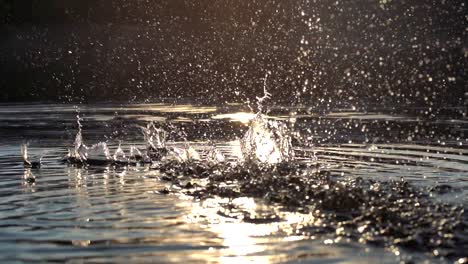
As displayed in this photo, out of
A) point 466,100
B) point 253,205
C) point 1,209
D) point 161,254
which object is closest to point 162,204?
point 253,205

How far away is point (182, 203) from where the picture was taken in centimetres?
1387

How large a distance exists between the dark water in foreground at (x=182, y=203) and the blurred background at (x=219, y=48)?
41.1 metres

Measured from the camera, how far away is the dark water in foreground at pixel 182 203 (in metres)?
10.4

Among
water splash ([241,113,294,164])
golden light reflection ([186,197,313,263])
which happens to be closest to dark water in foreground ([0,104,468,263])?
golden light reflection ([186,197,313,263])

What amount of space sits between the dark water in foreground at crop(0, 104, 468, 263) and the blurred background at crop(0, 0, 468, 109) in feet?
135

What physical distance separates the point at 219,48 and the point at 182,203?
87796mm

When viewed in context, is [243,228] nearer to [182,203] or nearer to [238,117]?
[182,203]

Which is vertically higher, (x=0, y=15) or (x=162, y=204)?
(x=0, y=15)

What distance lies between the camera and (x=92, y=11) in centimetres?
10462

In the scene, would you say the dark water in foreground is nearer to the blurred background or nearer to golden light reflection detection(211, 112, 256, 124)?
golden light reflection detection(211, 112, 256, 124)

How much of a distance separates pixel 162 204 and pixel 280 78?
67153 millimetres

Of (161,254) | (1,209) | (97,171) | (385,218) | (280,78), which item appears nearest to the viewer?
(161,254)

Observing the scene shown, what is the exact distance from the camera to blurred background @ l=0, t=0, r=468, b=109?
255ft

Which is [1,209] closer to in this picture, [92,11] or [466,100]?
[466,100]
